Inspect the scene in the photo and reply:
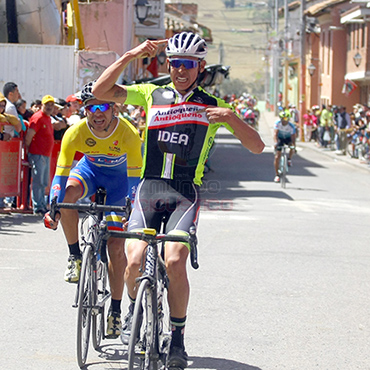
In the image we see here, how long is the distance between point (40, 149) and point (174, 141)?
870cm

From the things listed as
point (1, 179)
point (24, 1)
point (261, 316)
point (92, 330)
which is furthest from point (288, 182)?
point (92, 330)

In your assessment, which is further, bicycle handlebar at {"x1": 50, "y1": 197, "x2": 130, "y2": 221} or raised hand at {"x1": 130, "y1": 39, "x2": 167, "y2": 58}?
bicycle handlebar at {"x1": 50, "y1": 197, "x2": 130, "y2": 221}

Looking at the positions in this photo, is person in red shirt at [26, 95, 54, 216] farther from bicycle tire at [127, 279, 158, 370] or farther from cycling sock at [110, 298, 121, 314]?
bicycle tire at [127, 279, 158, 370]

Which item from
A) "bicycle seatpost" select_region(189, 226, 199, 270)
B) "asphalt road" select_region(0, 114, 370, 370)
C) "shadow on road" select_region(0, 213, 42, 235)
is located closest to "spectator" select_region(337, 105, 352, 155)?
"asphalt road" select_region(0, 114, 370, 370)

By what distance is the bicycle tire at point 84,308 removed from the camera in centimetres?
539

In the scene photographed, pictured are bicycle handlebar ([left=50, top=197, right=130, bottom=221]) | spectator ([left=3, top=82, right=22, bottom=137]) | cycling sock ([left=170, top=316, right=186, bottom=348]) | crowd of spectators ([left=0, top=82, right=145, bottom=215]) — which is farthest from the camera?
crowd of spectators ([left=0, top=82, right=145, bottom=215])

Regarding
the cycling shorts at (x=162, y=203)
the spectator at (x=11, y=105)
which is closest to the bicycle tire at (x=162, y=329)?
the cycling shorts at (x=162, y=203)

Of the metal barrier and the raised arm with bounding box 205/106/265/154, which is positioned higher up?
the raised arm with bounding box 205/106/265/154

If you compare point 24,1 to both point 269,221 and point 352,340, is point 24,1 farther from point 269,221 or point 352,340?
point 352,340

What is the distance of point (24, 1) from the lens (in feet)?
Answer: 67.7

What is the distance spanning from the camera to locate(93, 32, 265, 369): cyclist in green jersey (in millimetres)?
5223

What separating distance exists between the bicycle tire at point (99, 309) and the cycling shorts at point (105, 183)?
0.37 meters

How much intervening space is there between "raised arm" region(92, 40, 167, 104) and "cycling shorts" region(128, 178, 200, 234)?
0.58m

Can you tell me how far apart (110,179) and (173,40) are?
58.4 inches
